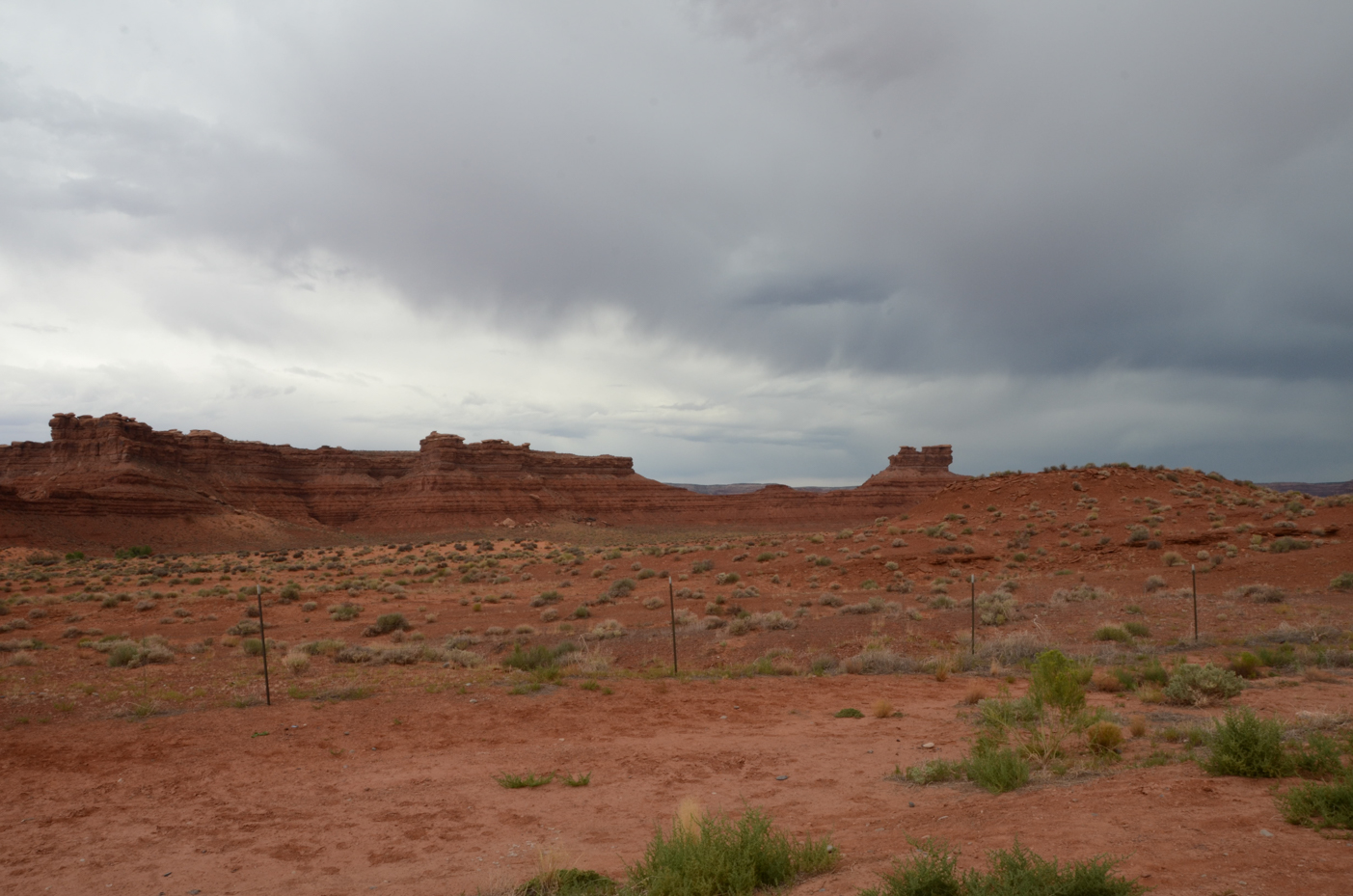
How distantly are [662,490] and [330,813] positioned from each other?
93911 mm

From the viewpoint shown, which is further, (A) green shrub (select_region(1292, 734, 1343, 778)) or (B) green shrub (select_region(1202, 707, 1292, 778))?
(B) green shrub (select_region(1202, 707, 1292, 778))

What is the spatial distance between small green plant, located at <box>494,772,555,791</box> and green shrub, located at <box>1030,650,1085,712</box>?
245 inches

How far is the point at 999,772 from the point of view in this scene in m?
6.88

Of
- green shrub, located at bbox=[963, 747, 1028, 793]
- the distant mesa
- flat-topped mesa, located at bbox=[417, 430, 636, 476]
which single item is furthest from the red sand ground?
the distant mesa

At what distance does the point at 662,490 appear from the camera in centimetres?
10181

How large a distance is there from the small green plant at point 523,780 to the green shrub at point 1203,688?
29.5 ft

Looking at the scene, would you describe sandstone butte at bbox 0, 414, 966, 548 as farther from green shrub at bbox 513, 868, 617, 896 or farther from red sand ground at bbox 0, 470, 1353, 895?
green shrub at bbox 513, 868, 617, 896

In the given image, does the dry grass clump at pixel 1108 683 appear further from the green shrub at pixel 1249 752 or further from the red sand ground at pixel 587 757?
the green shrub at pixel 1249 752

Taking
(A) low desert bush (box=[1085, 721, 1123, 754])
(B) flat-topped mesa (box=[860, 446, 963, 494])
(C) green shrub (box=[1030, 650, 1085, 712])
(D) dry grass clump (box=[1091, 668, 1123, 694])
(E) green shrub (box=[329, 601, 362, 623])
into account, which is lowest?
(E) green shrub (box=[329, 601, 362, 623])

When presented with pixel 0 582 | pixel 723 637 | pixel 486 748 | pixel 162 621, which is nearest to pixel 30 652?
pixel 162 621

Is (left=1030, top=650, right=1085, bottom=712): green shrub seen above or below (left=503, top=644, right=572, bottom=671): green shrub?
above

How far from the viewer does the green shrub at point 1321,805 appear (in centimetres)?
486

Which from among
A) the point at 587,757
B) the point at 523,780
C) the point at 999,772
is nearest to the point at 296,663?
the point at 587,757

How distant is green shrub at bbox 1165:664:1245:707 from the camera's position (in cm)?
1019
